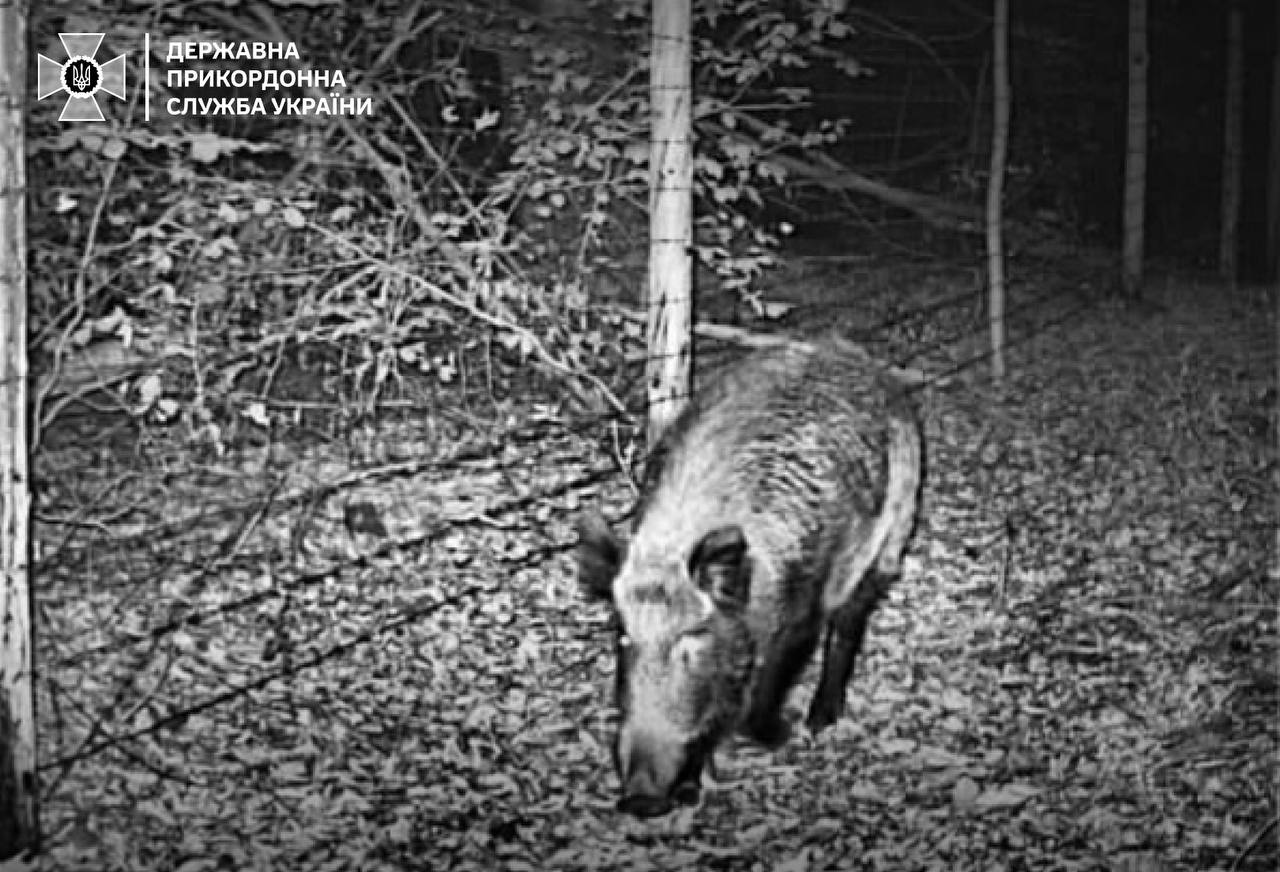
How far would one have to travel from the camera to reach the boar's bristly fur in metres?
3.82

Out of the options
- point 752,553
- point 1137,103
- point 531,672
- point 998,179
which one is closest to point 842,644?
point 752,553

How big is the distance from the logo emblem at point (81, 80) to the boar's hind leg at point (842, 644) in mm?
2025

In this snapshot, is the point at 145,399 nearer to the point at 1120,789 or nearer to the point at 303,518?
the point at 303,518

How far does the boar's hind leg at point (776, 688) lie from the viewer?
167 inches

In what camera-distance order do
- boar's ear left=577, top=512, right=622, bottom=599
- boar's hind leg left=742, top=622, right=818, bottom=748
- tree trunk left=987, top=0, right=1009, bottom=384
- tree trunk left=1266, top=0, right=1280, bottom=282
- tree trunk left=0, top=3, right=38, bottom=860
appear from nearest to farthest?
tree trunk left=0, top=3, right=38, bottom=860 < boar's ear left=577, top=512, right=622, bottom=599 < boar's hind leg left=742, top=622, right=818, bottom=748 < tree trunk left=987, top=0, right=1009, bottom=384 < tree trunk left=1266, top=0, right=1280, bottom=282

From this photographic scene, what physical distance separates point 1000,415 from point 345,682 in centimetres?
369

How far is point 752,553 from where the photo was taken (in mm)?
4188

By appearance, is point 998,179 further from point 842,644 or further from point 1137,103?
point 842,644

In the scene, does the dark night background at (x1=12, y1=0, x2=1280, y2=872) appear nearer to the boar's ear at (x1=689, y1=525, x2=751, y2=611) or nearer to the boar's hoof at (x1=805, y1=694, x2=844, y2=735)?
the boar's hoof at (x1=805, y1=694, x2=844, y2=735)

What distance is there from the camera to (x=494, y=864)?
373 centimetres

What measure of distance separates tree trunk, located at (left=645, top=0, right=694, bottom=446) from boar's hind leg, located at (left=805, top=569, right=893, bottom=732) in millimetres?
658

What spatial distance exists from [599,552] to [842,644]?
1021 millimetres

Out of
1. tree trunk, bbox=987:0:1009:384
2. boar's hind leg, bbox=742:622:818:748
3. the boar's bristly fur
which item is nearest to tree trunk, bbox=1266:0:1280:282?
tree trunk, bbox=987:0:1009:384

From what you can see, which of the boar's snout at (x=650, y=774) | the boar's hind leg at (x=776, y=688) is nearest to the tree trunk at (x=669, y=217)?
the boar's hind leg at (x=776, y=688)
